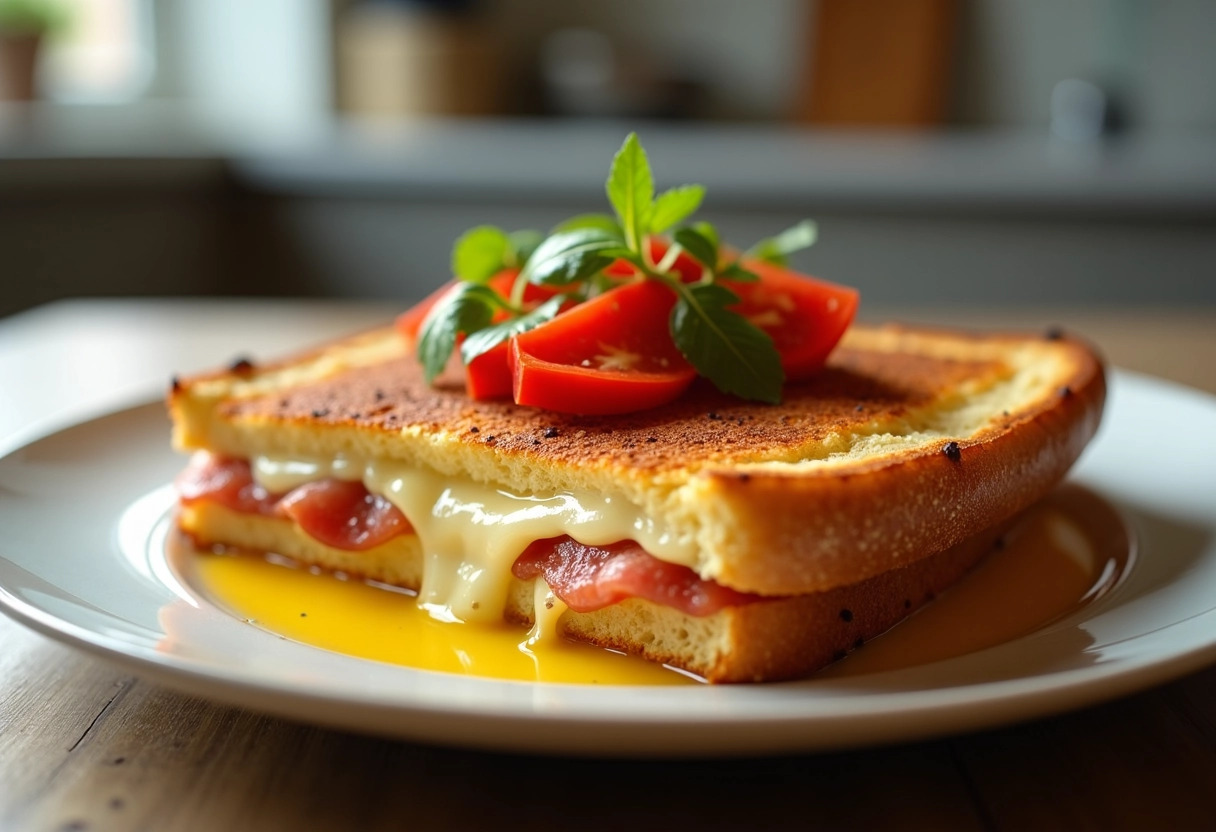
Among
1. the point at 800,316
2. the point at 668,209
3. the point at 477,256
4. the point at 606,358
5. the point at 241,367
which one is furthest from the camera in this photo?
the point at 241,367

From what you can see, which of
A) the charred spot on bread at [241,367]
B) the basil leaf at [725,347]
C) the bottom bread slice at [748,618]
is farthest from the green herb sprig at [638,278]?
the charred spot on bread at [241,367]

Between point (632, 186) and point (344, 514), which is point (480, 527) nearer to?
point (344, 514)

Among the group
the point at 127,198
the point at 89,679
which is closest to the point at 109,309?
the point at 127,198

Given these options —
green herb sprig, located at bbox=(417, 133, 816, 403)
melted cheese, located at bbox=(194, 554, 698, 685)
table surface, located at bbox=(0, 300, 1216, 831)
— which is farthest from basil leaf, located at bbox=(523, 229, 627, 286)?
table surface, located at bbox=(0, 300, 1216, 831)

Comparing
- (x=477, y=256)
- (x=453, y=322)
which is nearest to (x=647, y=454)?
(x=453, y=322)

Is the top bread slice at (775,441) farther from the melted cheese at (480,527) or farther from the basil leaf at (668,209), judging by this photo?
the basil leaf at (668,209)

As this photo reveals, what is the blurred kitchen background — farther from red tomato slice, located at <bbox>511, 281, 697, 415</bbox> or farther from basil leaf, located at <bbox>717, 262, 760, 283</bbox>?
red tomato slice, located at <bbox>511, 281, 697, 415</bbox>
